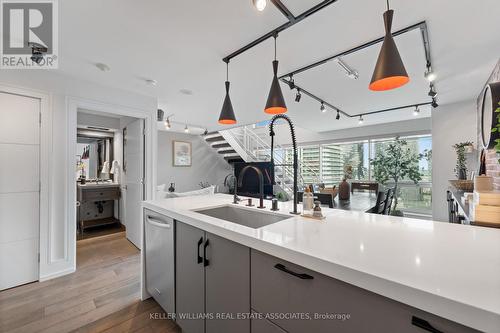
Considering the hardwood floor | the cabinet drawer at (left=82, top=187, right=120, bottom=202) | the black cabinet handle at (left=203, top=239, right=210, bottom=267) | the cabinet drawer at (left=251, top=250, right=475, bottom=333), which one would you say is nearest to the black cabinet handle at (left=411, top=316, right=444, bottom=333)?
the cabinet drawer at (left=251, top=250, right=475, bottom=333)

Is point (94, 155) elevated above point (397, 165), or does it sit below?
above

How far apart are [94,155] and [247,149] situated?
4.13 m

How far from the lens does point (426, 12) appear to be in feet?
4.79

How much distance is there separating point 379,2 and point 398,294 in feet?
5.67

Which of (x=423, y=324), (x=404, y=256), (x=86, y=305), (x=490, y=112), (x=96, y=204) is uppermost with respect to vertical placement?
(x=490, y=112)

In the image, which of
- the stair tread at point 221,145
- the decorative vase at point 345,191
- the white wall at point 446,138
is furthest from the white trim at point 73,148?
the white wall at point 446,138

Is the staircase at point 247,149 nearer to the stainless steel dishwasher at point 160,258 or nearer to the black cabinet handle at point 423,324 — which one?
the stainless steel dishwasher at point 160,258

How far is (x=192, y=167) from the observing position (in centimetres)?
676

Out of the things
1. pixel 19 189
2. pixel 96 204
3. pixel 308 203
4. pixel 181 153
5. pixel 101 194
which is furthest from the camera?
pixel 181 153

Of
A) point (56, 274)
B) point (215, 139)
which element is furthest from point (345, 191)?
point (215, 139)

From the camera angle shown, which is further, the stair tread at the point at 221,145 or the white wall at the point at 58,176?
the stair tread at the point at 221,145

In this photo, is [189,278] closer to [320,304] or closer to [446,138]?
[320,304]

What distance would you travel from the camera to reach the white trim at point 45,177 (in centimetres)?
230

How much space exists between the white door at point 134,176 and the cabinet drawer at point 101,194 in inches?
28.5
